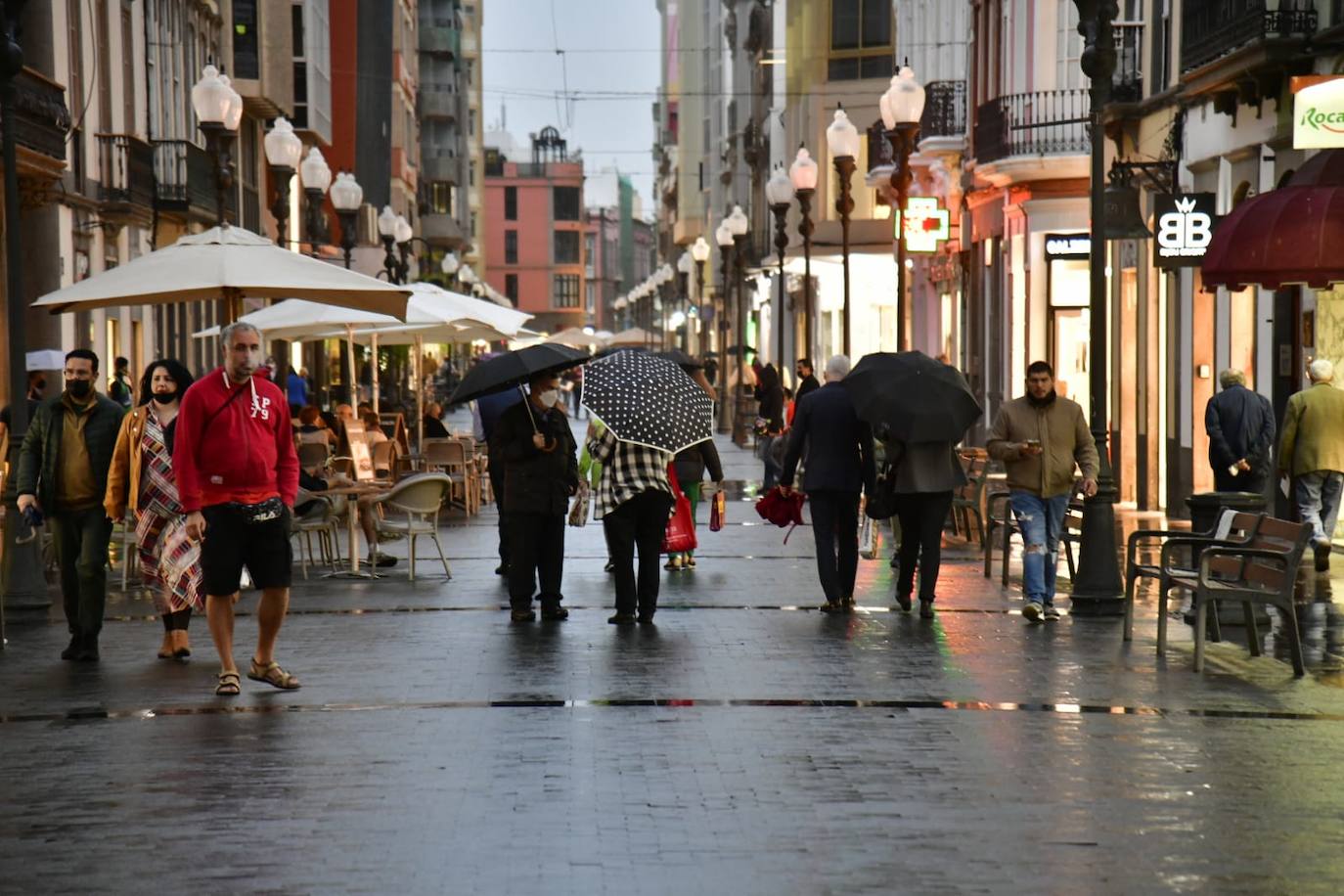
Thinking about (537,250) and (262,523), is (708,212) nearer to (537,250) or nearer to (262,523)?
(537,250)

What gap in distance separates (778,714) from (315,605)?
A: 593 centimetres

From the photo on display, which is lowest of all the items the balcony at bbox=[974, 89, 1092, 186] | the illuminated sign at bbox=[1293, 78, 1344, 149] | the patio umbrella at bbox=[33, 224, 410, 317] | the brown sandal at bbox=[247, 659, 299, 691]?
the brown sandal at bbox=[247, 659, 299, 691]

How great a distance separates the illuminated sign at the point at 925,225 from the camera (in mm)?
35094

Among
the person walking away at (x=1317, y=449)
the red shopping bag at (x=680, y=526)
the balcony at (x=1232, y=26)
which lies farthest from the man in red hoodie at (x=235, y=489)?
the balcony at (x=1232, y=26)

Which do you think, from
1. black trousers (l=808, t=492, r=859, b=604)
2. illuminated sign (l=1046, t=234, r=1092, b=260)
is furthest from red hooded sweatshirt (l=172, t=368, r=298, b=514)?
illuminated sign (l=1046, t=234, r=1092, b=260)

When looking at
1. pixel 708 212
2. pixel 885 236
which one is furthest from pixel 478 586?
pixel 708 212

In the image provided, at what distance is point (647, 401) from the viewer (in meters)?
15.4

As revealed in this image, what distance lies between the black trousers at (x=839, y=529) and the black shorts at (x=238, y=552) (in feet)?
16.3

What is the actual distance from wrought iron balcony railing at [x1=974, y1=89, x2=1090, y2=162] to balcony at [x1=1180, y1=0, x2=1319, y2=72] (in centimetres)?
727

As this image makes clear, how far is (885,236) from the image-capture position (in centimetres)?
5431

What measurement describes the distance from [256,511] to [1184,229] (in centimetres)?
1409

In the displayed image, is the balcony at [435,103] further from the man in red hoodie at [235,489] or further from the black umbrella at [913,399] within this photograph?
the man in red hoodie at [235,489]

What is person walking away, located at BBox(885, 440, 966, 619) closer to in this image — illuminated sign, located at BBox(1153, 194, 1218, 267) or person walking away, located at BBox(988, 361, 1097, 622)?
person walking away, located at BBox(988, 361, 1097, 622)

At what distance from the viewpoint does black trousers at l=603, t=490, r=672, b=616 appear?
1463cm
